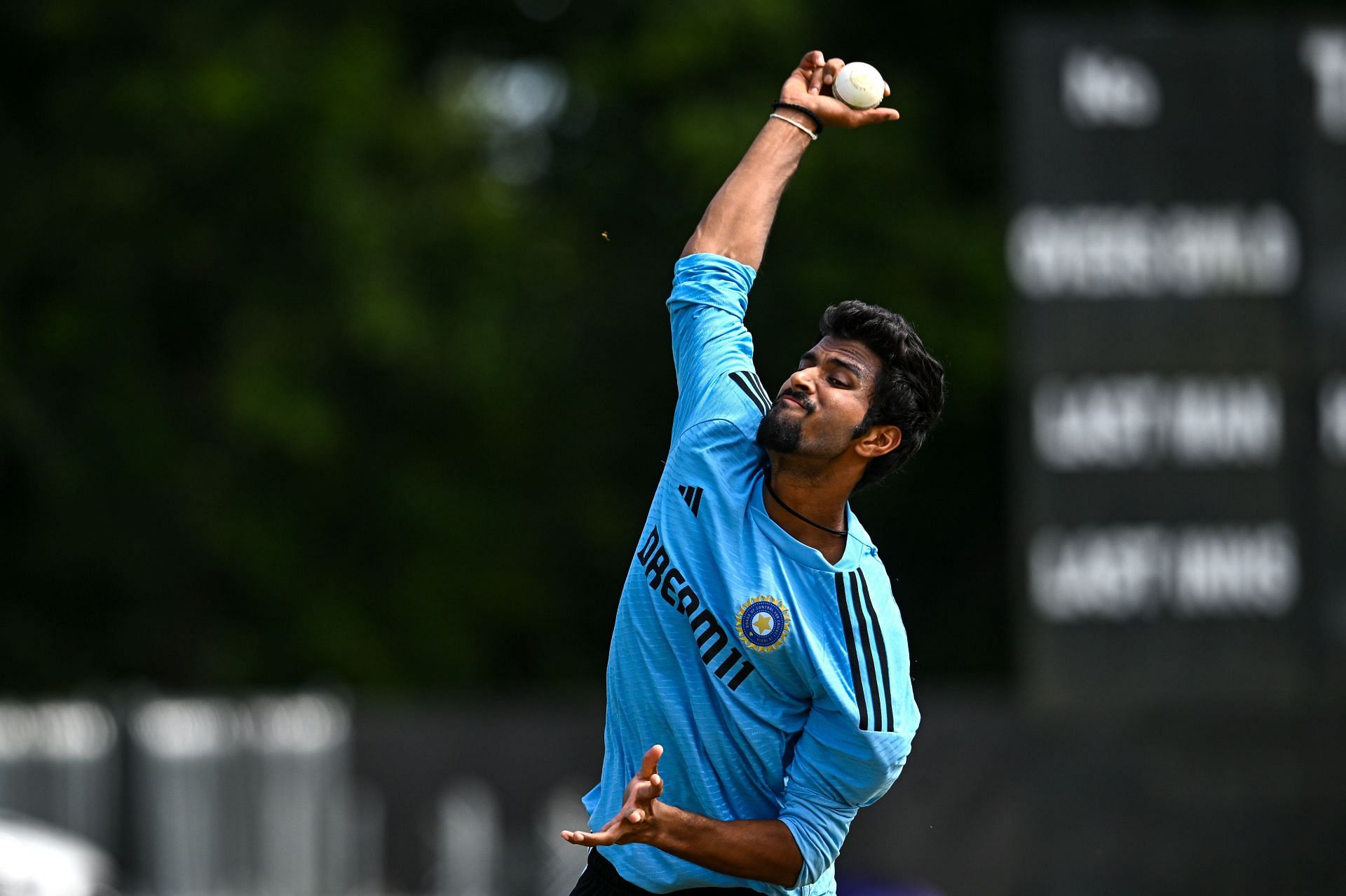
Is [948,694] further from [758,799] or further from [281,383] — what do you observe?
[758,799]

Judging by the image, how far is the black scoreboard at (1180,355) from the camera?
10.5 meters

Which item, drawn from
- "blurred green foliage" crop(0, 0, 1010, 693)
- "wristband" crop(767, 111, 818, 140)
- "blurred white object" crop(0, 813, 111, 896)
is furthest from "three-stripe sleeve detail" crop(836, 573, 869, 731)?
"blurred green foliage" crop(0, 0, 1010, 693)

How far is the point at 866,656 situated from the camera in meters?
3.92

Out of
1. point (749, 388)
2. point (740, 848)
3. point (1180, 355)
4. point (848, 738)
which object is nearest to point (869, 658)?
point (848, 738)

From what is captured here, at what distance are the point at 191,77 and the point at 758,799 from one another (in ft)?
61.3

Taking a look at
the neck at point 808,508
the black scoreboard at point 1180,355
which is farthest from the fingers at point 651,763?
the black scoreboard at point 1180,355

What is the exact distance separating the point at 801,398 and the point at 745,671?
0.55m

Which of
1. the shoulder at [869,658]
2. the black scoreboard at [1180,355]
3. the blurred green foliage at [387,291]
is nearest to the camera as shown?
the shoulder at [869,658]

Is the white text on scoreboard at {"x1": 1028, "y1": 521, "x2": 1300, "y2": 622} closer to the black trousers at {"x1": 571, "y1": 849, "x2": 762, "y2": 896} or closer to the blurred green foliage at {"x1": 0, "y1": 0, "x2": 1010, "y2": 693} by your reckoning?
the black trousers at {"x1": 571, "y1": 849, "x2": 762, "y2": 896}

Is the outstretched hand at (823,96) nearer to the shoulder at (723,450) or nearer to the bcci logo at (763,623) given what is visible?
the shoulder at (723,450)

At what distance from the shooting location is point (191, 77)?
21.4 meters

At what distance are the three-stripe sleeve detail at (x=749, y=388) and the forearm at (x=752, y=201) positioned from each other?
0.29 meters

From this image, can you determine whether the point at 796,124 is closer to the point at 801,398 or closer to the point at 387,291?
the point at 801,398

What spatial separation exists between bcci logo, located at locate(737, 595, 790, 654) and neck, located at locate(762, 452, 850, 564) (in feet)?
0.48
